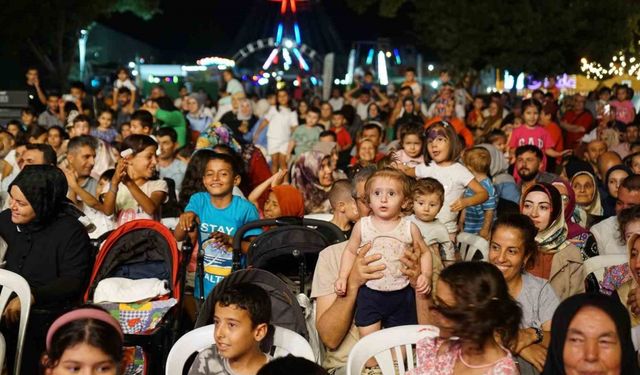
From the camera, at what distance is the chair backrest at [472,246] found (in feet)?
26.0

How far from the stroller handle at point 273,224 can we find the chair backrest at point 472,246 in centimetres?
152

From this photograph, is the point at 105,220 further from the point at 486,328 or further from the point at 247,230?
the point at 486,328

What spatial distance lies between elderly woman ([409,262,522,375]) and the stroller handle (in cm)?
218

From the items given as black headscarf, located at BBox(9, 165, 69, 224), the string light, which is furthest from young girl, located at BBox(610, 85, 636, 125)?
the string light

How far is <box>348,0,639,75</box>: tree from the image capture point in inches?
1389

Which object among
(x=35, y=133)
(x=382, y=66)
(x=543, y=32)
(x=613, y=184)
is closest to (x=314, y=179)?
(x=613, y=184)

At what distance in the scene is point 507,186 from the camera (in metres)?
10.4

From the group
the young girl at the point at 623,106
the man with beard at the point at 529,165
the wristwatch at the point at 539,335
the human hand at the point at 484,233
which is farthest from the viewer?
the young girl at the point at 623,106

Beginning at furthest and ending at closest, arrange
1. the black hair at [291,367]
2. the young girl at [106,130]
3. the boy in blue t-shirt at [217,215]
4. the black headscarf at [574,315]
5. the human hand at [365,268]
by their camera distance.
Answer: the young girl at [106,130] < the boy in blue t-shirt at [217,215] < the human hand at [365,268] < the black headscarf at [574,315] < the black hair at [291,367]

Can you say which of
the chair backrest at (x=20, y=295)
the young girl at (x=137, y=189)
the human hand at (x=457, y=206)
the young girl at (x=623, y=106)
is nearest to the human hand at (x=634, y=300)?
the human hand at (x=457, y=206)

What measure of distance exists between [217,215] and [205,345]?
212 cm

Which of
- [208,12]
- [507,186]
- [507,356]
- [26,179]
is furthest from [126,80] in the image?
[208,12]

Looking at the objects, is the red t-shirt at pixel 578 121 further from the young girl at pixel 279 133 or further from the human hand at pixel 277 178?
the human hand at pixel 277 178

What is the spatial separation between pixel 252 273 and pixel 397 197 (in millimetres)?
921
